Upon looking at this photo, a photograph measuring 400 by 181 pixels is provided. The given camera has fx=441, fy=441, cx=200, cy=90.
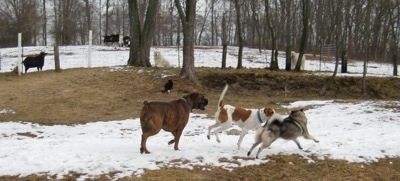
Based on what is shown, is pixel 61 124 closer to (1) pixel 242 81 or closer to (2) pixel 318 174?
(2) pixel 318 174

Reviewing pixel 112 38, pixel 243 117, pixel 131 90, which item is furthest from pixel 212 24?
pixel 243 117

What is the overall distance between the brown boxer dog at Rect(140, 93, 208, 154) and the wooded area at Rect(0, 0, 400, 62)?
2188 centimetres

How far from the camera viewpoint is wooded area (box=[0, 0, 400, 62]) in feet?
120

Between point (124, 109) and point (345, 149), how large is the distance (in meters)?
9.21

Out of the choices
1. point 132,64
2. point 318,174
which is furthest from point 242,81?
point 318,174

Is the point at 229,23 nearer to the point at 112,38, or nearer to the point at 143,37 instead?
the point at 112,38

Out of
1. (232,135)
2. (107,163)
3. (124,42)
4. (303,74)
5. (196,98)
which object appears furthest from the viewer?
(124,42)

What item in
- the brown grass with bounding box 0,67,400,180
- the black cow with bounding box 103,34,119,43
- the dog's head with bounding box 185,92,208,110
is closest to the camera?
the dog's head with bounding box 185,92,208,110

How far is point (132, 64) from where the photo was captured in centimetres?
2452

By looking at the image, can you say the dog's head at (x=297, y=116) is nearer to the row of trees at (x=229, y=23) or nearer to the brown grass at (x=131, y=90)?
the brown grass at (x=131, y=90)

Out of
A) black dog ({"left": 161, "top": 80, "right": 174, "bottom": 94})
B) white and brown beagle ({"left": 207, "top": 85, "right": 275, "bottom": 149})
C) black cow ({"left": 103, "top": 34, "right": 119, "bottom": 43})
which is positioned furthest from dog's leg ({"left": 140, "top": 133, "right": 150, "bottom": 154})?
black cow ({"left": 103, "top": 34, "right": 119, "bottom": 43})

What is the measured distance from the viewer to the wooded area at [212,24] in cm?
3653

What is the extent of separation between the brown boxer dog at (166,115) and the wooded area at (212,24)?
21.9 metres

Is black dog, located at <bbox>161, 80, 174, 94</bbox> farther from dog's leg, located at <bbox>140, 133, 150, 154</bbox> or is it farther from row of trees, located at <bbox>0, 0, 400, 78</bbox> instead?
dog's leg, located at <bbox>140, 133, 150, 154</bbox>
